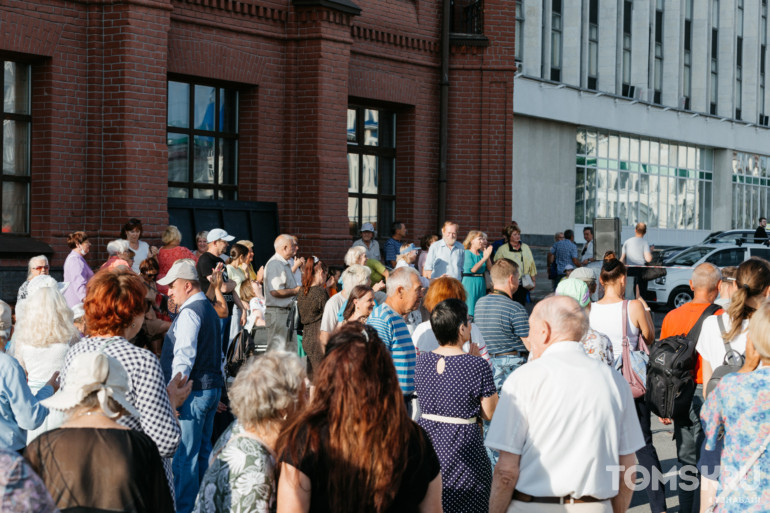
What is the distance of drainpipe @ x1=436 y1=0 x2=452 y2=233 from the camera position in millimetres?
18625

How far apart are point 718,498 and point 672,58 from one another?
116 ft

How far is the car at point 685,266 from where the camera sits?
76.4ft

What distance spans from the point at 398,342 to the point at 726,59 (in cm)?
3831

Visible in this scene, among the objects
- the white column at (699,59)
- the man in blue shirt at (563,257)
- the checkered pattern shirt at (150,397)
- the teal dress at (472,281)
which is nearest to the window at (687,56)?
the white column at (699,59)

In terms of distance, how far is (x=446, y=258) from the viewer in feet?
48.6

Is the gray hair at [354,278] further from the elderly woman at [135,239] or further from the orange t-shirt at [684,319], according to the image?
the elderly woman at [135,239]

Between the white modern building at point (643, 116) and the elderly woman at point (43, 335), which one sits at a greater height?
the white modern building at point (643, 116)

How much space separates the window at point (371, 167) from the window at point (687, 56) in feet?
75.2

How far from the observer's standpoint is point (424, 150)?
18.7 m

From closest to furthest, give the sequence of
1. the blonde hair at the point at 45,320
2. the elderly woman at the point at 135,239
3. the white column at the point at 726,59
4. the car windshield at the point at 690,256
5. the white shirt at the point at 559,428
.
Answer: the white shirt at the point at 559,428 < the blonde hair at the point at 45,320 < the elderly woman at the point at 135,239 < the car windshield at the point at 690,256 < the white column at the point at 726,59

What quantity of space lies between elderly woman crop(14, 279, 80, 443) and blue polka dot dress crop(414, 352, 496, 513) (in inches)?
84.1

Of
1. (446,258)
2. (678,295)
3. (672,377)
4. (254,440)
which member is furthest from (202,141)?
(678,295)

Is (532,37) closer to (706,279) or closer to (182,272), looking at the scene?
(706,279)

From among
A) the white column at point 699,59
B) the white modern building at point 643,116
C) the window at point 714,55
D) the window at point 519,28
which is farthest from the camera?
the window at point 714,55
